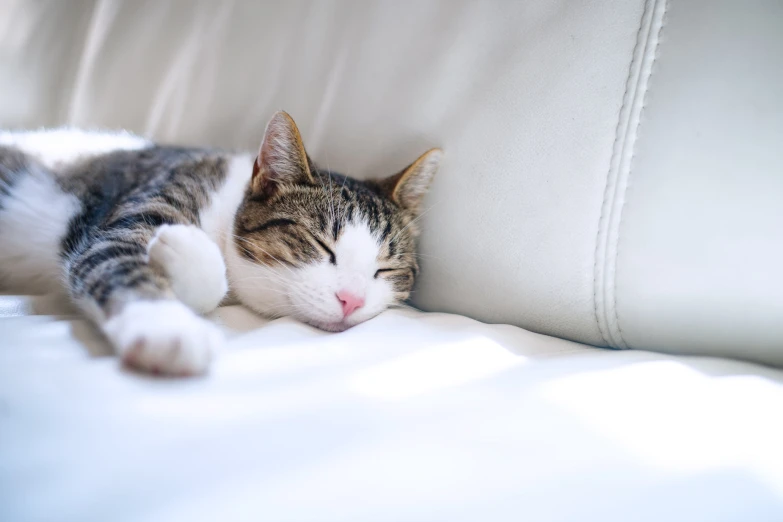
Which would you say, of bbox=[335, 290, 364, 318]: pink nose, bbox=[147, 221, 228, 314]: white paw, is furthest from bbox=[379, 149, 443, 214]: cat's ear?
bbox=[147, 221, 228, 314]: white paw

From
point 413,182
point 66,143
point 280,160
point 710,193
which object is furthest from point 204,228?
point 710,193

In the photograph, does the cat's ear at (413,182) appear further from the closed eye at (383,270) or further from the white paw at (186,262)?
the white paw at (186,262)

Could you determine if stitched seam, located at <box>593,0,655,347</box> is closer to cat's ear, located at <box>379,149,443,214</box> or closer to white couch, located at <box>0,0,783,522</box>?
white couch, located at <box>0,0,783,522</box>

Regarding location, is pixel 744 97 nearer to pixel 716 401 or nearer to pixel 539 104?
pixel 539 104

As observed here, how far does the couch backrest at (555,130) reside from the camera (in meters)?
0.69

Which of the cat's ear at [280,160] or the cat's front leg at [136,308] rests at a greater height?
the cat's ear at [280,160]

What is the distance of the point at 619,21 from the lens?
0.77 m

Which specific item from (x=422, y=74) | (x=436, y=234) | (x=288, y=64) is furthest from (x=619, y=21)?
(x=288, y=64)

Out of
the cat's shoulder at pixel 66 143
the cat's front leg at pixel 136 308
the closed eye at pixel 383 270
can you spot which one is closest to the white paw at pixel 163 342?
the cat's front leg at pixel 136 308

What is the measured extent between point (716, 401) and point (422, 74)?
33.6 inches

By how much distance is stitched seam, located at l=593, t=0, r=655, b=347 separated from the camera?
0.75 meters

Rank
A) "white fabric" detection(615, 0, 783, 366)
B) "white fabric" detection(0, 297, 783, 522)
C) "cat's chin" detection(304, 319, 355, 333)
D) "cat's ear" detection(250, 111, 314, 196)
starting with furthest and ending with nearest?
"cat's ear" detection(250, 111, 314, 196) < "cat's chin" detection(304, 319, 355, 333) < "white fabric" detection(615, 0, 783, 366) < "white fabric" detection(0, 297, 783, 522)

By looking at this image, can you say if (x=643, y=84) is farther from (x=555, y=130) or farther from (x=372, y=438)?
(x=372, y=438)

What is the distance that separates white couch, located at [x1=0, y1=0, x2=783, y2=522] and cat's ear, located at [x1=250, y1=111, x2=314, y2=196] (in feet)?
0.74
